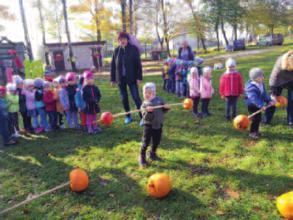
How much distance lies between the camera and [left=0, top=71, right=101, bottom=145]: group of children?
24.5 feet

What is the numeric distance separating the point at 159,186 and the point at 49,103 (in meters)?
5.01

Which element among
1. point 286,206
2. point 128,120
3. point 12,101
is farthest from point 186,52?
point 286,206

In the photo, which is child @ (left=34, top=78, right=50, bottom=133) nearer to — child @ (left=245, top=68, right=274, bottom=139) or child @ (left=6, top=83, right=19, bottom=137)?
child @ (left=6, top=83, right=19, bottom=137)

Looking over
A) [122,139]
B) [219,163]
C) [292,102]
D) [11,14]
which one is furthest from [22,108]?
[11,14]

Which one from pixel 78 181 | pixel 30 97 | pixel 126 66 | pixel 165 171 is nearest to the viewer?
pixel 78 181

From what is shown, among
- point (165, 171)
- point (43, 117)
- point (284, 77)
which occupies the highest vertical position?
point (284, 77)

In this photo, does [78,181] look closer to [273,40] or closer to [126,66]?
[126,66]

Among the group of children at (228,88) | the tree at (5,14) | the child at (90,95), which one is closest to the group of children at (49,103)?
the child at (90,95)

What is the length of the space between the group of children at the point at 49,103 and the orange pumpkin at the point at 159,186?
3643 millimetres

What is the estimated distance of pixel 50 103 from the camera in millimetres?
8039

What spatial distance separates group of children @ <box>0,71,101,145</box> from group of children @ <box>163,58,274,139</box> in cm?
294

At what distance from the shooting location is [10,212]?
4309 millimetres

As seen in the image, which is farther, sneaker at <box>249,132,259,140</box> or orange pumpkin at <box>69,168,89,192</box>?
→ sneaker at <box>249,132,259,140</box>

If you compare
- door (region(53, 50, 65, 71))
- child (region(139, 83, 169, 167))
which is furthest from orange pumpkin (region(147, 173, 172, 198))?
door (region(53, 50, 65, 71))
